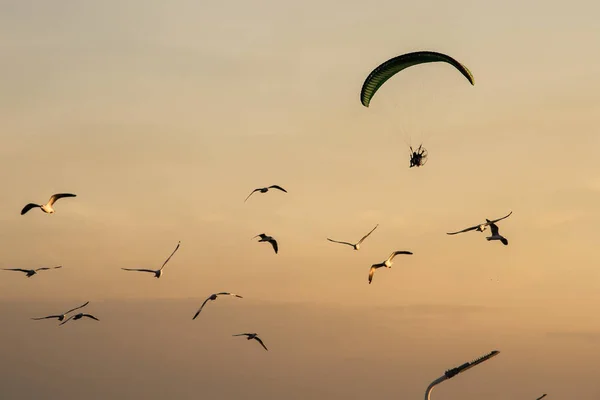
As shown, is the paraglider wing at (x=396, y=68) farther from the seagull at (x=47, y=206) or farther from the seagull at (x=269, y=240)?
the seagull at (x=47, y=206)

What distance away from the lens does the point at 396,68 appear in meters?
141

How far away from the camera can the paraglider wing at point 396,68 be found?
132750 millimetres

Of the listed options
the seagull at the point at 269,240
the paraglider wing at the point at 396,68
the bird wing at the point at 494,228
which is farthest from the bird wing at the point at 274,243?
the bird wing at the point at 494,228

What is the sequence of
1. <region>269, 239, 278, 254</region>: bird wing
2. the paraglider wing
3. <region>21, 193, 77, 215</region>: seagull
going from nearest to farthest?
<region>21, 193, 77, 215</region>: seagull → <region>269, 239, 278, 254</region>: bird wing → the paraglider wing

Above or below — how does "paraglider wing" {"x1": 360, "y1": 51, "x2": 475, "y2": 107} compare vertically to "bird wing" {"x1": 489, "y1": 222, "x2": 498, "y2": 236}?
above

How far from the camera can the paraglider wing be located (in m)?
→ 133

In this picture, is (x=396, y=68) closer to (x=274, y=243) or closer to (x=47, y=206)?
(x=274, y=243)

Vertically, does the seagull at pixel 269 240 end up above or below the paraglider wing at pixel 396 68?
below

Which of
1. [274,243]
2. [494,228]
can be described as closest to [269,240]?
[274,243]

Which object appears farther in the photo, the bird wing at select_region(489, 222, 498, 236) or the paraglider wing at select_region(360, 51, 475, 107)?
the paraglider wing at select_region(360, 51, 475, 107)

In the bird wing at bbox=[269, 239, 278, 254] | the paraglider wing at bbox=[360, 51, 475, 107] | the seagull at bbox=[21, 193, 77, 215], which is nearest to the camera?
the seagull at bbox=[21, 193, 77, 215]

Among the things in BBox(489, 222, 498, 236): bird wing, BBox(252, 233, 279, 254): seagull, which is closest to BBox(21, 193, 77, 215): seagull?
BBox(252, 233, 279, 254): seagull

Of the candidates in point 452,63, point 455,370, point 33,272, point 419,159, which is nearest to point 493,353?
point 455,370

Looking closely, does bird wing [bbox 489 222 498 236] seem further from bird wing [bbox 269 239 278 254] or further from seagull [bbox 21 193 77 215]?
seagull [bbox 21 193 77 215]
